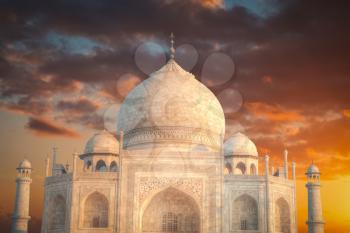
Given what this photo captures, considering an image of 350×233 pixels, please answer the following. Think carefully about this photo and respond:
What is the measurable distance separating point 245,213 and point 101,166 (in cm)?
624

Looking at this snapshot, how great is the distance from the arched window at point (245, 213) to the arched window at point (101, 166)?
18.3 ft

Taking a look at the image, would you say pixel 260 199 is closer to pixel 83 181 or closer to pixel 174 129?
pixel 174 129

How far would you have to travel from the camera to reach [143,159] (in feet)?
76.6

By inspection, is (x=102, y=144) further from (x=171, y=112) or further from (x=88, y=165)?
(x=171, y=112)

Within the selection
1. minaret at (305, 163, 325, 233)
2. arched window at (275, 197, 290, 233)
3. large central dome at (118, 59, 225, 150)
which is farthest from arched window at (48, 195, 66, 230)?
minaret at (305, 163, 325, 233)

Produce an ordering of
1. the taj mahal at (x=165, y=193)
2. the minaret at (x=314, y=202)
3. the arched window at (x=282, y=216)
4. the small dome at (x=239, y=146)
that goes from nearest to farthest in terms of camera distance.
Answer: the taj mahal at (x=165, y=193)
the arched window at (x=282, y=216)
the minaret at (x=314, y=202)
the small dome at (x=239, y=146)

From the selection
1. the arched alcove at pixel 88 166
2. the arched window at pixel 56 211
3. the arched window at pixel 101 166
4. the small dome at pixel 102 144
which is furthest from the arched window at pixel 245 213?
the arched window at pixel 56 211

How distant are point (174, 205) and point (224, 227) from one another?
210 cm

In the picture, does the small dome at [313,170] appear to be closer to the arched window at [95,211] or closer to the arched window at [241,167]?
the arched window at [241,167]

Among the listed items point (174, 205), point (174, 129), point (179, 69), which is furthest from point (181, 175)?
point (179, 69)

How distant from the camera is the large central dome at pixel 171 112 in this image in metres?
25.6

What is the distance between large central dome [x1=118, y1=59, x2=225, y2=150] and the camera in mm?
25625

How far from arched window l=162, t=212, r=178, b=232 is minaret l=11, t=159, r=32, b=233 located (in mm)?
5797

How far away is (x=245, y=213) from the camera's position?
76.9 feet
